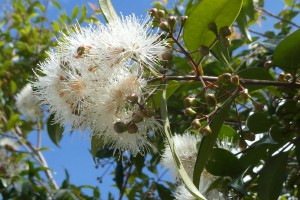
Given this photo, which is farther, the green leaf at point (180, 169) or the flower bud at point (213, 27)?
the flower bud at point (213, 27)

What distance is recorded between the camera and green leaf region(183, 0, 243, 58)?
4.64ft

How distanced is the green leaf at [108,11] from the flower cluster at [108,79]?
A: 0.12 ft

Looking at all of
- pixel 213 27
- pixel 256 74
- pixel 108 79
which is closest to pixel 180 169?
pixel 108 79

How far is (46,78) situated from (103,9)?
12.9 inches

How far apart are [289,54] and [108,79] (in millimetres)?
644

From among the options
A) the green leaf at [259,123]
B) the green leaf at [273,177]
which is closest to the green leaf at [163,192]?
the green leaf at [259,123]

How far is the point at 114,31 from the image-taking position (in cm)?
147

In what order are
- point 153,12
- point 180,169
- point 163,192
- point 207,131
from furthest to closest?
point 163,192
point 153,12
point 207,131
point 180,169

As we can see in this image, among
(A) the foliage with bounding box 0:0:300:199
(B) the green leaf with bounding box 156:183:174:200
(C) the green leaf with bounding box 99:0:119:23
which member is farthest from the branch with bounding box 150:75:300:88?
(B) the green leaf with bounding box 156:183:174:200

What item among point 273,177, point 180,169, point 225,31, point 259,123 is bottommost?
point 180,169

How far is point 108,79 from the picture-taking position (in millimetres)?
1403

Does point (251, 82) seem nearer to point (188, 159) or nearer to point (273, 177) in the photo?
point (273, 177)

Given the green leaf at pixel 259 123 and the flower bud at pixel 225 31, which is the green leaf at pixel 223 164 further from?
the flower bud at pixel 225 31

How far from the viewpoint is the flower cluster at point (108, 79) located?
1405 millimetres
